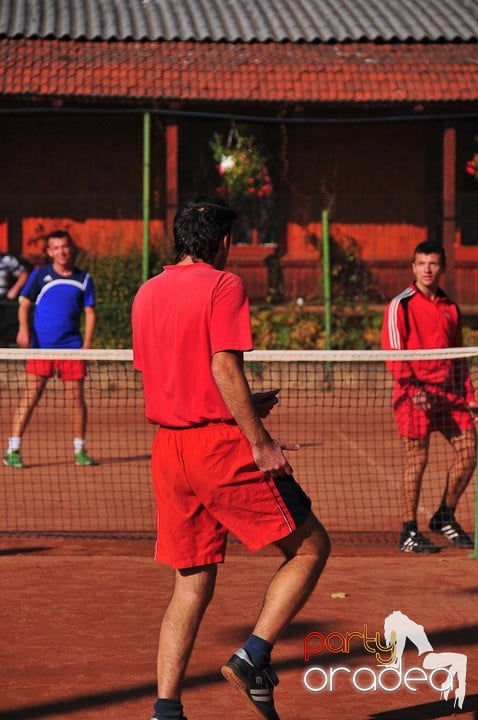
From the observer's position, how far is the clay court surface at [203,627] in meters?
5.00

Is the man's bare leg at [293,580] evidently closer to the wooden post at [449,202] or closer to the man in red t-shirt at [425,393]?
the man in red t-shirt at [425,393]

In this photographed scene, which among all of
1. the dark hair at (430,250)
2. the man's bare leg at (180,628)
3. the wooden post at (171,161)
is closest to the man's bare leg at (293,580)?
the man's bare leg at (180,628)

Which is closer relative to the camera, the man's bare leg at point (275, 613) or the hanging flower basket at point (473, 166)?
the man's bare leg at point (275, 613)

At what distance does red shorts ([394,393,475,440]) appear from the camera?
767cm

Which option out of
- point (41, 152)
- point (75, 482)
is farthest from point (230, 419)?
point (41, 152)

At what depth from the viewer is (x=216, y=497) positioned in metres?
4.50

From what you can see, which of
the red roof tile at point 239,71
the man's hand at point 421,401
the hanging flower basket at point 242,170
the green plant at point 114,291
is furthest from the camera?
the red roof tile at point 239,71

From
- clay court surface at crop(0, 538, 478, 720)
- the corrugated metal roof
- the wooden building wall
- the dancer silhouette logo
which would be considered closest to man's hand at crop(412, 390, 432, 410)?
clay court surface at crop(0, 538, 478, 720)

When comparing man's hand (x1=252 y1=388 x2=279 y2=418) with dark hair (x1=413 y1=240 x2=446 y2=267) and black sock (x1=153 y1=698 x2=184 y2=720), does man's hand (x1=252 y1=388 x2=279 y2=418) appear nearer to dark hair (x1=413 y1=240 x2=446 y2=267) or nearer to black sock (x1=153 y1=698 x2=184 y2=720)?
black sock (x1=153 y1=698 x2=184 y2=720)

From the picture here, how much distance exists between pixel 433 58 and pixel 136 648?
606 inches

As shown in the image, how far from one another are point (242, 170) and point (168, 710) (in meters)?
14.2

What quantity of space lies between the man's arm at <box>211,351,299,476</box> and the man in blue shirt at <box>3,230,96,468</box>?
5.88 meters

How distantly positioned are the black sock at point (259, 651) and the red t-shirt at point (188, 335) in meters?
0.77

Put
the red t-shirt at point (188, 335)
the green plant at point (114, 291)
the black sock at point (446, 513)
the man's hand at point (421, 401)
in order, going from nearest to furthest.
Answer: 1. the red t-shirt at point (188, 335)
2. the man's hand at point (421, 401)
3. the black sock at point (446, 513)
4. the green plant at point (114, 291)
